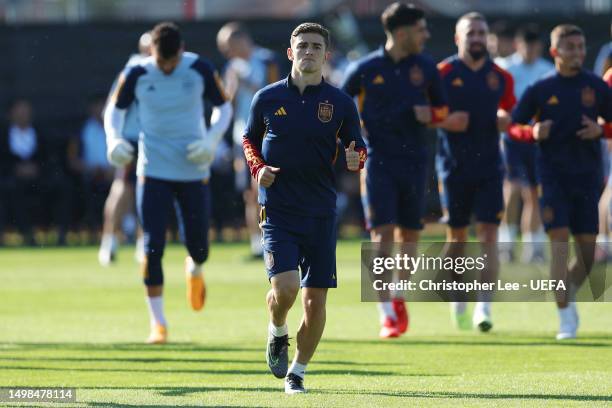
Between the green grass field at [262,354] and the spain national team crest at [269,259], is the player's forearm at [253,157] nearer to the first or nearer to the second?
the spain national team crest at [269,259]

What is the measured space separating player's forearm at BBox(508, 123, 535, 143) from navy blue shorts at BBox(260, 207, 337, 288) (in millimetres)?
3470

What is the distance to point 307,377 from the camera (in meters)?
9.70

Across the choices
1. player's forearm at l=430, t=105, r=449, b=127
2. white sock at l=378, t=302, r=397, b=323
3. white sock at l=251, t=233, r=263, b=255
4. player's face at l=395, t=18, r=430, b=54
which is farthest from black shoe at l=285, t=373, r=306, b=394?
white sock at l=251, t=233, r=263, b=255

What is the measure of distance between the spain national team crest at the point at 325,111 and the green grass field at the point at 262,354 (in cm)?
164

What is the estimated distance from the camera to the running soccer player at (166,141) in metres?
12.1

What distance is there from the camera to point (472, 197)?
1280 centimetres

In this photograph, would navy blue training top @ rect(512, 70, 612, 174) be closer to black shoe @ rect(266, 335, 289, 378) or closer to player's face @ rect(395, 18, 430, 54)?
player's face @ rect(395, 18, 430, 54)

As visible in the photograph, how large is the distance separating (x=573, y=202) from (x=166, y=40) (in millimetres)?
3546

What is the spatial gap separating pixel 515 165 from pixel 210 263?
14.1 feet

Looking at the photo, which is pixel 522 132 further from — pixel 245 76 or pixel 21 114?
pixel 21 114

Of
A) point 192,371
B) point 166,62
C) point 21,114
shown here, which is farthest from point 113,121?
point 21,114

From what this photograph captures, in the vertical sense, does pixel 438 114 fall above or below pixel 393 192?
above

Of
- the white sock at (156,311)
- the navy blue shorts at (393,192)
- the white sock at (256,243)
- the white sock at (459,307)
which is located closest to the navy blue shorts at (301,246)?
the white sock at (156,311)

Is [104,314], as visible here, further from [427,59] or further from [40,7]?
[40,7]
